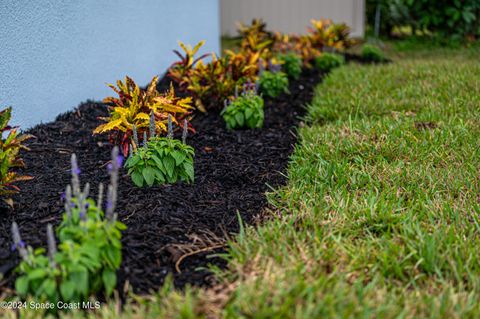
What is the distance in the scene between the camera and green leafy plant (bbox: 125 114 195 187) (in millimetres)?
3025

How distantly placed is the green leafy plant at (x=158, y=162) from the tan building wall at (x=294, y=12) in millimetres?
9056

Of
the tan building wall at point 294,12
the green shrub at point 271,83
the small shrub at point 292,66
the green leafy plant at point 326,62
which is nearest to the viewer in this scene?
the green shrub at point 271,83

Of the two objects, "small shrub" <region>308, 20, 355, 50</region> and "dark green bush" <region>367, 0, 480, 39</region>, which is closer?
"small shrub" <region>308, 20, 355, 50</region>

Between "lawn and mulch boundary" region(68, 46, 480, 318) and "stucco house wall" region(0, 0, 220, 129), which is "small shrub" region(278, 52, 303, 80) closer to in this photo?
"stucco house wall" region(0, 0, 220, 129)

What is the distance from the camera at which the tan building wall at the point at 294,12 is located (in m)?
11.7

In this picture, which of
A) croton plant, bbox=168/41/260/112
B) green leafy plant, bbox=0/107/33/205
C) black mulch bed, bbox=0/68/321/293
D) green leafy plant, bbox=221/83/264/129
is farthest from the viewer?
croton plant, bbox=168/41/260/112

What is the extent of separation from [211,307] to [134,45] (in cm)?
396

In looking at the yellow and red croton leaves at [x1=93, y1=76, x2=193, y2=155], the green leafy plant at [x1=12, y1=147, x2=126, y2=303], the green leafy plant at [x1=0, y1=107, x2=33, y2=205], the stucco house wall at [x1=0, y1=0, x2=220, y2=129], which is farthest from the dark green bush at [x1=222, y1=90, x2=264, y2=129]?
the green leafy plant at [x1=12, y1=147, x2=126, y2=303]

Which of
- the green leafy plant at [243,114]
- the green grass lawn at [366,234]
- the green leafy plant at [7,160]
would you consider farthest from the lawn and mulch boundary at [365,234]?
the green leafy plant at [7,160]

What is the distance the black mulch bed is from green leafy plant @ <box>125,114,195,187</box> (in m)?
0.08

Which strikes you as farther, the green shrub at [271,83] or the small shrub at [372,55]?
the small shrub at [372,55]

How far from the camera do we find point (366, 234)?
8.52ft

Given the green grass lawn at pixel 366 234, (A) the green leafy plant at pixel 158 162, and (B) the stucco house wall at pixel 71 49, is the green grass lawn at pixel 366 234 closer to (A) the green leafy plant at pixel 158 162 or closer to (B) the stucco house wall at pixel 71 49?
(A) the green leafy plant at pixel 158 162

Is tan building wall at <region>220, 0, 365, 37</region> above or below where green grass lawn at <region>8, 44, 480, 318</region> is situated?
above
